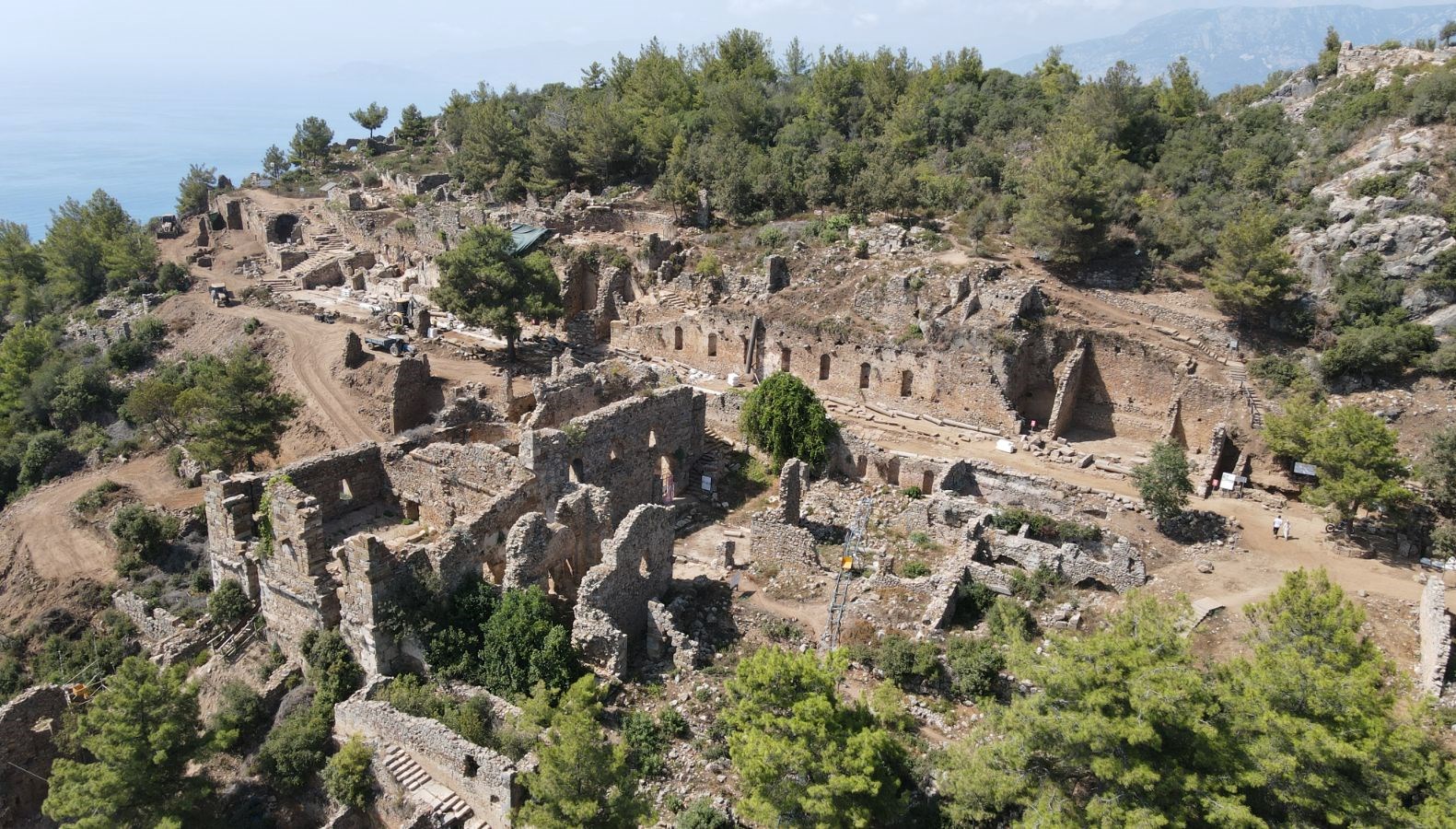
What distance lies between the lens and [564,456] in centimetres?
2550

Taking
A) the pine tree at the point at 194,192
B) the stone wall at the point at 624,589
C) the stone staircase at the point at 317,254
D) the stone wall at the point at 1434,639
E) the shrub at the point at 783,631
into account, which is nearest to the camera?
the stone wall at the point at 1434,639

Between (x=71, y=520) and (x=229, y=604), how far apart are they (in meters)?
19.5

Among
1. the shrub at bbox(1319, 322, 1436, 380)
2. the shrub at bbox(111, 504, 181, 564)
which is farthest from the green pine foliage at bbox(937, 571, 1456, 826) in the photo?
the shrub at bbox(111, 504, 181, 564)

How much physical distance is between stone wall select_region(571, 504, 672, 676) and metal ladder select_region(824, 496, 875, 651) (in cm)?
430

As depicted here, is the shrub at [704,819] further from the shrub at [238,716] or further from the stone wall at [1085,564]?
the stone wall at [1085,564]

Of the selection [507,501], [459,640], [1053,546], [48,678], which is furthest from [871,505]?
[48,678]

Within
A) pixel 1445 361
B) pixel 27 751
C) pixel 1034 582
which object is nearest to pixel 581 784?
pixel 1034 582

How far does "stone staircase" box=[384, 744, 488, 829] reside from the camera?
59.8 feet

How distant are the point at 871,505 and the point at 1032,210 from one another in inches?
796

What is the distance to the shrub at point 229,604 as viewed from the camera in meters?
22.8

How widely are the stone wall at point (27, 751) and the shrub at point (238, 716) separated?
4.25 meters

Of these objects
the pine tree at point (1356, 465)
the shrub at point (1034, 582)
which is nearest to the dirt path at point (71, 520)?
the shrub at point (1034, 582)

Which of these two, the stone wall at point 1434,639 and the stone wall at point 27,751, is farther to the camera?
the stone wall at point 27,751

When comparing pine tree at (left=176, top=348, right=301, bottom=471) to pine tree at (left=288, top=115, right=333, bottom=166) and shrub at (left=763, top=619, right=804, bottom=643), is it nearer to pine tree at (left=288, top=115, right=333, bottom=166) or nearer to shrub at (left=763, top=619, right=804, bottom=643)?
shrub at (left=763, top=619, right=804, bottom=643)
